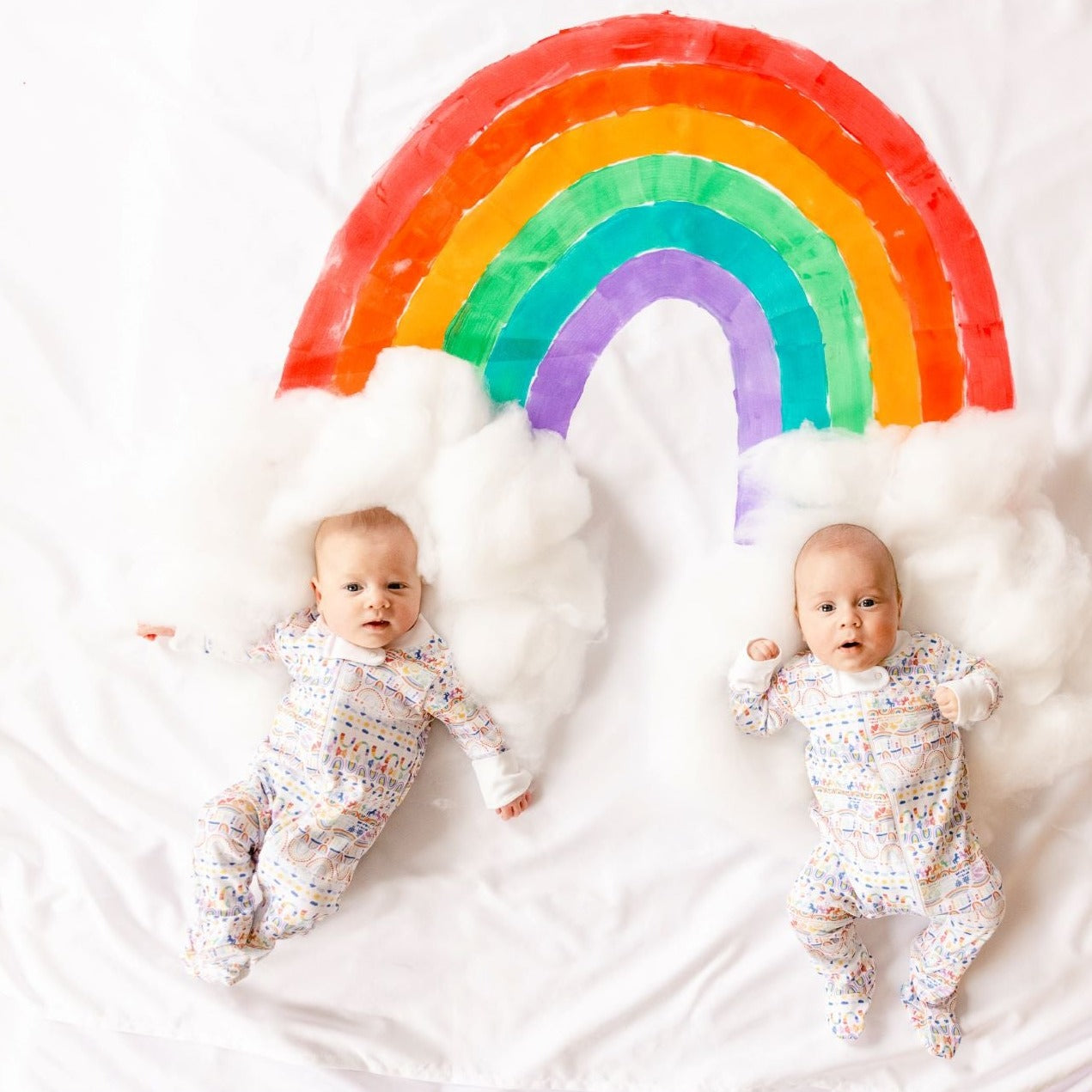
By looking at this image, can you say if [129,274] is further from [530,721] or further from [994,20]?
[994,20]

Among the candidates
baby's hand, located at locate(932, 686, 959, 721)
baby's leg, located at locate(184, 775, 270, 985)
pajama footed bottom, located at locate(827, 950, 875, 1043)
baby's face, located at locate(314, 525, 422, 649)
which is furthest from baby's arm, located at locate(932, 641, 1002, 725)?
baby's leg, located at locate(184, 775, 270, 985)

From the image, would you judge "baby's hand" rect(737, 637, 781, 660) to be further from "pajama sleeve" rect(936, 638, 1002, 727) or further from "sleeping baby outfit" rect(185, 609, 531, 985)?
"sleeping baby outfit" rect(185, 609, 531, 985)

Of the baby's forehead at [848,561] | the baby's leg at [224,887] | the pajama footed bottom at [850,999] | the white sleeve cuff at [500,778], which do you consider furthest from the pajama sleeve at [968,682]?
the baby's leg at [224,887]

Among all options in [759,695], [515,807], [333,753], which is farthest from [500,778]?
[759,695]

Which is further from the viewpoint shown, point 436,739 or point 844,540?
point 436,739

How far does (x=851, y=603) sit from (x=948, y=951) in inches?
14.3

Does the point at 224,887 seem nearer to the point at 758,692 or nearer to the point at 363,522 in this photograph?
the point at 363,522

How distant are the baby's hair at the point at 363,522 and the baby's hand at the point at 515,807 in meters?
0.29

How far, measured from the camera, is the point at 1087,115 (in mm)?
1052

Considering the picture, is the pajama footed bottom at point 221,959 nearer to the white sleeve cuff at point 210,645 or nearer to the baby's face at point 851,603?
the white sleeve cuff at point 210,645

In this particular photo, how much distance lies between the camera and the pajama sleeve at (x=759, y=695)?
0.96 metres

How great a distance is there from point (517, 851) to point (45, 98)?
3.28ft

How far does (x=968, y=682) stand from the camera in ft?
3.07

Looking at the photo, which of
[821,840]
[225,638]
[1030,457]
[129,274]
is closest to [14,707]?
[225,638]
